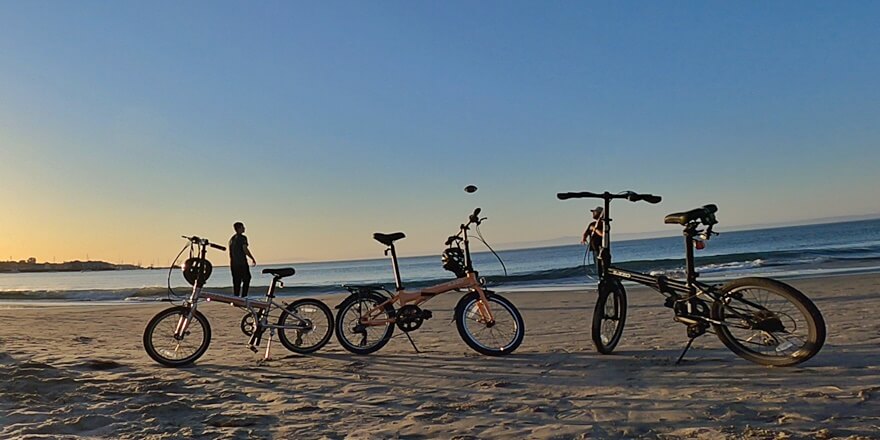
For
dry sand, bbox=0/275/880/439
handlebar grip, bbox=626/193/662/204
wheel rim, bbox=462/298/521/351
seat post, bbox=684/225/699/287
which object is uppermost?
handlebar grip, bbox=626/193/662/204

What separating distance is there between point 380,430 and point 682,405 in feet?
5.94

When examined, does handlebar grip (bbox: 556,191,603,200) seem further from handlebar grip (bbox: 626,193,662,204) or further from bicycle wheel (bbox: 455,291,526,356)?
bicycle wheel (bbox: 455,291,526,356)

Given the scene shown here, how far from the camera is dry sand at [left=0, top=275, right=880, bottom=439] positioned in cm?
334

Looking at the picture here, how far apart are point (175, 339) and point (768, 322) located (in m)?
5.48

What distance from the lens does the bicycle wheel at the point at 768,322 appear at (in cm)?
428

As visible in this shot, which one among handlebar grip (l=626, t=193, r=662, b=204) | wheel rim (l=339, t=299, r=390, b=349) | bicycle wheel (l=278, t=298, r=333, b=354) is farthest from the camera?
bicycle wheel (l=278, t=298, r=333, b=354)

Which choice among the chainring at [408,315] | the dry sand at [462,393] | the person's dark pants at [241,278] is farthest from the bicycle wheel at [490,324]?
the person's dark pants at [241,278]

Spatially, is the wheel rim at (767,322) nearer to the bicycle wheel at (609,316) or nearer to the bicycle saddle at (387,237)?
the bicycle wheel at (609,316)

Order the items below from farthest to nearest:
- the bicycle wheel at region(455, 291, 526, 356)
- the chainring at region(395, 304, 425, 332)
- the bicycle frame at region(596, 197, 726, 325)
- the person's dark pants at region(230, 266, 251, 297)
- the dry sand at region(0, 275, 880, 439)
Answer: the person's dark pants at region(230, 266, 251, 297) < the chainring at region(395, 304, 425, 332) < the bicycle wheel at region(455, 291, 526, 356) < the bicycle frame at region(596, 197, 726, 325) < the dry sand at region(0, 275, 880, 439)

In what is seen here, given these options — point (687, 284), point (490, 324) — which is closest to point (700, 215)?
point (687, 284)

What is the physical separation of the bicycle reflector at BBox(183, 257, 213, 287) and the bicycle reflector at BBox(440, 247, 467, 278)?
2576 mm

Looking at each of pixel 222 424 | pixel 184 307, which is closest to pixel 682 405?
pixel 222 424

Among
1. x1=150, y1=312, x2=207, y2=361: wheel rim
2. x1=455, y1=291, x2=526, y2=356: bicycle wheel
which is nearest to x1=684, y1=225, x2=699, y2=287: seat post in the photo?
x1=455, y1=291, x2=526, y2=356: bicycle wheel

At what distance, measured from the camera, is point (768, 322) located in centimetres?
439
